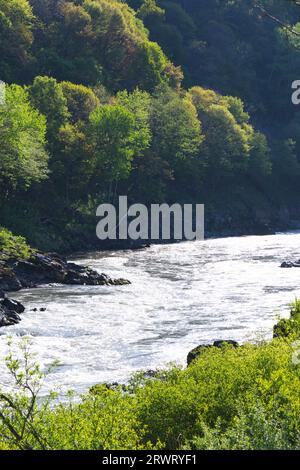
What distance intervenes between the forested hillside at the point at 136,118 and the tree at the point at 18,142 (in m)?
0.14

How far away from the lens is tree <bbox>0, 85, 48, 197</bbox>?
2295 inches

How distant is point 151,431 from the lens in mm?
16062

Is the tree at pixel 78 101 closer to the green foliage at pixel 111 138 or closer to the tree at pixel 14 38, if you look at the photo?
the green foliage at pixel 111 138

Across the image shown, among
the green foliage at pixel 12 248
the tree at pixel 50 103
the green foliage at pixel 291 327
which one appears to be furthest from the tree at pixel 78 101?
the green foliage at pixel 291 327

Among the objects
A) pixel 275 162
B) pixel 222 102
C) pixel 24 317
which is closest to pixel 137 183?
pixel 222 102

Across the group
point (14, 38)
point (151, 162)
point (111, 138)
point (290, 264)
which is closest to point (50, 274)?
point (290, 264)

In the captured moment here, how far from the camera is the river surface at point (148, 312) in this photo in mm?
28125

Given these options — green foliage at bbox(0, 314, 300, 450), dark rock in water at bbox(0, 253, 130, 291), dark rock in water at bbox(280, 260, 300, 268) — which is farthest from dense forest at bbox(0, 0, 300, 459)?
dark rock in water at bbox(280, 260, 300, 268)

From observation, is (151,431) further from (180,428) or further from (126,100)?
(126,100)

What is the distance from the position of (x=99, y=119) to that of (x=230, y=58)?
224 feet

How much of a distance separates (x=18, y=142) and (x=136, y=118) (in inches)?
1055

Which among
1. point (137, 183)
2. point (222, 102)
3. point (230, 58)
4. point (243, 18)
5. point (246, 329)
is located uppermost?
point (243, 18)

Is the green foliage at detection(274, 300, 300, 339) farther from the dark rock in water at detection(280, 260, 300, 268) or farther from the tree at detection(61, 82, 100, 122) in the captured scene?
the tree at detection(61, 82, 100, 122)
